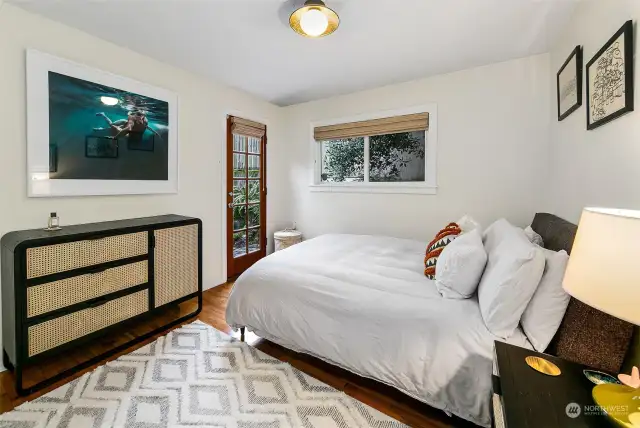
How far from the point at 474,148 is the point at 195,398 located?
3140 mm

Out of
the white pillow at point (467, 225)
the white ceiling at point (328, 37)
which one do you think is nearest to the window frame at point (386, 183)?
the white ceiling at point (328, 37)

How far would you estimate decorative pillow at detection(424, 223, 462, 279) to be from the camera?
1970mm

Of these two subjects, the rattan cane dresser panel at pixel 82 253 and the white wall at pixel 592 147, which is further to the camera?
the rattan cane dresser panel at pixel 82 253

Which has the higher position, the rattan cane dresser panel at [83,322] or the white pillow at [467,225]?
the white pillow at [467,225]

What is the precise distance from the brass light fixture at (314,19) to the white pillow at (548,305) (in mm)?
1806

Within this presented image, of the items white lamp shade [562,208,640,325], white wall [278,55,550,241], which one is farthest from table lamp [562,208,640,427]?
white wall [278,55,550,241]

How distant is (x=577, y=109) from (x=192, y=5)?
8.59ft

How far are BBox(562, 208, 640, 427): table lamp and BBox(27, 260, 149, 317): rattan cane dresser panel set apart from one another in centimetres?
257

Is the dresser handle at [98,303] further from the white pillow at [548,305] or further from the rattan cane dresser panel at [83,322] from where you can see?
the white pillow at [548,305]

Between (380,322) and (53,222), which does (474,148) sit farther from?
(53,222)

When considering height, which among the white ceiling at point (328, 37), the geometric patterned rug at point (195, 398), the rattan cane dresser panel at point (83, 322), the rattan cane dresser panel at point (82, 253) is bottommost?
the geometric patterned rug at point (195, 398)

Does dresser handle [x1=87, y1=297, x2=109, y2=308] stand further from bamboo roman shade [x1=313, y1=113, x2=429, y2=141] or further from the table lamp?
bamboo roman shade [x1=313, y1=113, x2=429, y2=141]

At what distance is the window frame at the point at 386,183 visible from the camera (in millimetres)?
3221

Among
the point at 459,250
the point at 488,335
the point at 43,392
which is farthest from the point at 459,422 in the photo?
the point at 43,392
